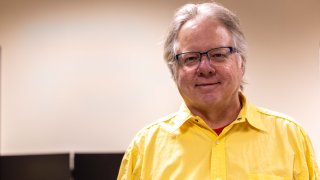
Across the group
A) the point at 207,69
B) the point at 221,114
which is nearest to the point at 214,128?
the point at 221,114

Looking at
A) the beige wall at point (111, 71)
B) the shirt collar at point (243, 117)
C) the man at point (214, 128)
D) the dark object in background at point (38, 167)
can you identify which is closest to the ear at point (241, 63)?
the man at point (214, 128)

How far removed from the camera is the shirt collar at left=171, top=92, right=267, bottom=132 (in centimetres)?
120

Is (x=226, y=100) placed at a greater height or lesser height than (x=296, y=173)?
greater

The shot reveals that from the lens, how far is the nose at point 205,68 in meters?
1.13

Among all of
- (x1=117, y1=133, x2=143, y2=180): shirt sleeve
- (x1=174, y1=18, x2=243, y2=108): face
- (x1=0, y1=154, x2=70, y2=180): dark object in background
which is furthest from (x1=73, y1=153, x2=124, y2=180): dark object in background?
(x1=174, y1=18, x2=243, y2=108): face

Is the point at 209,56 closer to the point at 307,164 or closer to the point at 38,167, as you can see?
the point at 307,164

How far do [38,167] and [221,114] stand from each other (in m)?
1.80

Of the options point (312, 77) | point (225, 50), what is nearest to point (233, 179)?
point (225, 50)

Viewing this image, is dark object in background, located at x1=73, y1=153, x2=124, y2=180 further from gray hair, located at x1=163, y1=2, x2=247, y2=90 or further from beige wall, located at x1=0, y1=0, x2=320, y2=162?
gray hair, located at x1=163, y1=2, x2=247, y2=90

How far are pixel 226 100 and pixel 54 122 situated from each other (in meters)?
1.87

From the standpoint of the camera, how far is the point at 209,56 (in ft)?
3.75

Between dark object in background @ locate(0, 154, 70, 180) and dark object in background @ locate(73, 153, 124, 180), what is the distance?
0.09m

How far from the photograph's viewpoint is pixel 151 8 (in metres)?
2.71

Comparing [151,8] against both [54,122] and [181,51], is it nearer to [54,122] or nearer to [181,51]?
[54,122]
